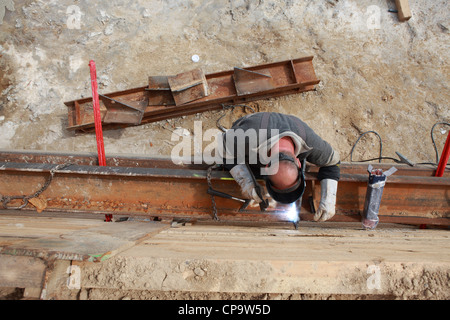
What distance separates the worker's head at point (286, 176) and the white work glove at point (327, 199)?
552 mm

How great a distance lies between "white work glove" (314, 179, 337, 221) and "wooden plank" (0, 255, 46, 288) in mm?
2313

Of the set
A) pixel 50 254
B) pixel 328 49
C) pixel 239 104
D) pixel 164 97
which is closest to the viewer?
pixel 50 254

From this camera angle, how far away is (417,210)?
9.30 feet

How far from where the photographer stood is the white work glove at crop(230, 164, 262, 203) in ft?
8.30

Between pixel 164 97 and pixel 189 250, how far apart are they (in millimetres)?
3492

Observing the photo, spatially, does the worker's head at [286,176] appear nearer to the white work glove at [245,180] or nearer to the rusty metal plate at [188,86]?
the white work glove at [245,180]

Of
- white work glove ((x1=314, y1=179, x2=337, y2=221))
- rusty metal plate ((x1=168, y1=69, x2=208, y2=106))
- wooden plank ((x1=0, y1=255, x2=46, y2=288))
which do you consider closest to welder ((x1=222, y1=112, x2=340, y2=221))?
white work glove ((x1=314, y1=179, x2=337, y2=221))

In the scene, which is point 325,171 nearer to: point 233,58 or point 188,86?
point 188,86

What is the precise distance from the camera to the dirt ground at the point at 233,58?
4832mm

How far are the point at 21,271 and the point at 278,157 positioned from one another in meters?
1.78

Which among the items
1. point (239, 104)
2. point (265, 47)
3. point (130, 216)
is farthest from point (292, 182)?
point (265, 47)

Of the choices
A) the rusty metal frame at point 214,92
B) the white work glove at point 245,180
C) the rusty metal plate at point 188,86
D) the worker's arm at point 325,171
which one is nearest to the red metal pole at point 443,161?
the worker's arm at point 325,171

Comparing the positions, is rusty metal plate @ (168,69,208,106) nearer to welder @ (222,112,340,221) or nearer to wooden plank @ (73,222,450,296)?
welder @ (222,112,340,221)
